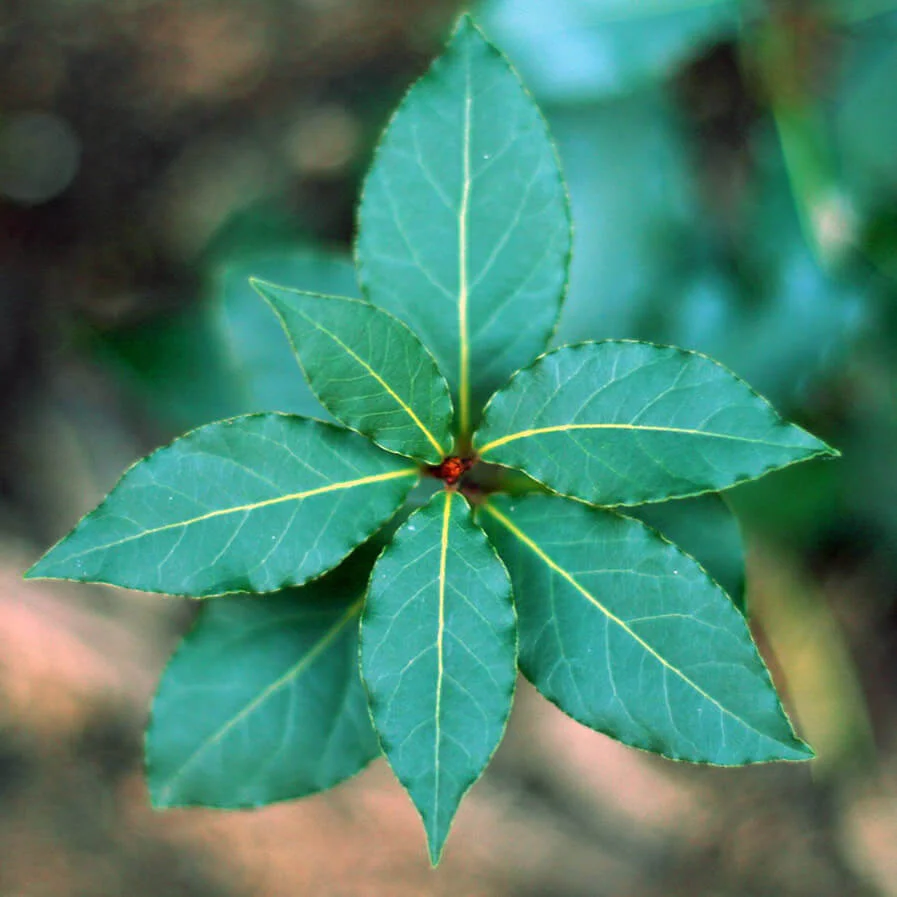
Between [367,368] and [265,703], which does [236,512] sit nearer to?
[367,368]

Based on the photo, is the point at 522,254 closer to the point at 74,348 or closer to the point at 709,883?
the point at 74,348

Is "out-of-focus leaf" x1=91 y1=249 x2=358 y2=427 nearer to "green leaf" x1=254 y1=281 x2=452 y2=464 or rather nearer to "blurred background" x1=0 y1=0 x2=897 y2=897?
"blurred background" x1=0 y1=0 x2=897 y2=897

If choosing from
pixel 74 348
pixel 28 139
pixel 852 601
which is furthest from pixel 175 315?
pixel 852 601

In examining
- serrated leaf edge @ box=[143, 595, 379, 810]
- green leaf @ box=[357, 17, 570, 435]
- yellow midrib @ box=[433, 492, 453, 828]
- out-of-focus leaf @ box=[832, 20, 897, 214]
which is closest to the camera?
yellow midrib @ box=[433, 492, 453, 828]

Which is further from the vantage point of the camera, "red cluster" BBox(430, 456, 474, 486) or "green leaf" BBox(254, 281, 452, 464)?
"red cluster" BBox(430, 456, 474, 486)

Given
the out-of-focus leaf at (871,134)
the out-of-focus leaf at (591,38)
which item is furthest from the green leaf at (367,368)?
the out-of-focus leaf at (871,134)

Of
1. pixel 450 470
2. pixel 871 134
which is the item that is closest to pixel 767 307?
pixel 871 134

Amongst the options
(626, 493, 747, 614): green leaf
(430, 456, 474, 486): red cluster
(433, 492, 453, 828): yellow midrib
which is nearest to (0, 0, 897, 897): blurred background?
(626, 493, 747, 614): green leaf
